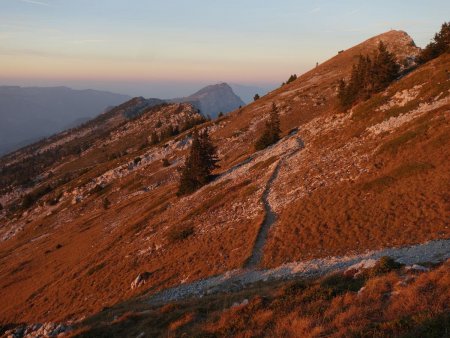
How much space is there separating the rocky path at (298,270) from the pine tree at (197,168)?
3105cm

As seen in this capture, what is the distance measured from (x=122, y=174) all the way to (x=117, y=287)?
236 feet

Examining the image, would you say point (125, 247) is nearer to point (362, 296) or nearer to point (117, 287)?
point (117, 287)

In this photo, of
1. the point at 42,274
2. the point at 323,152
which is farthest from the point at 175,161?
the point at 323,152

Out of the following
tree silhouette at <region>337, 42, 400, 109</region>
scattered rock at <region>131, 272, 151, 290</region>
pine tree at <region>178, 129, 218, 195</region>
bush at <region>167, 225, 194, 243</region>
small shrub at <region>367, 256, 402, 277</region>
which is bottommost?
scattered rock at <region>131, 272, 151, 290</region>

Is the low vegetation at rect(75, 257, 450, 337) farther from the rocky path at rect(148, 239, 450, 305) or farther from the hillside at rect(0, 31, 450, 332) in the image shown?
the rocky path at rect(148, 239, 450, 305)

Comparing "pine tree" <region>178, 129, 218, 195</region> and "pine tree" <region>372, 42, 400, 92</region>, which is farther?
"pine tree" <region>372, 42, 400, 92</region>

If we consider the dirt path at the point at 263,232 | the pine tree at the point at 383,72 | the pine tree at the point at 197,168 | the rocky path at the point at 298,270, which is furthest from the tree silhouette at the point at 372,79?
the rocky path at the point at 298,270

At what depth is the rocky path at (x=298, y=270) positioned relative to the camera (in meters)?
24.0

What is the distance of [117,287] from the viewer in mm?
39469

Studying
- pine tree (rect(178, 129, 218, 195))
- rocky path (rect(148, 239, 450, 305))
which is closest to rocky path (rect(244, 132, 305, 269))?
rocky path (rect(148, 239, 450, 305))

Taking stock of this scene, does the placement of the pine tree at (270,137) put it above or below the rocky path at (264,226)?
above

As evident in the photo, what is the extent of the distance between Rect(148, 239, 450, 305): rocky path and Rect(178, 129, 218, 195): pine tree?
102 ft

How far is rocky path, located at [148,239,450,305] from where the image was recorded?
2403 cm

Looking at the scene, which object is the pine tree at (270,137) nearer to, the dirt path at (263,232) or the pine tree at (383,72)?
the pine tree at (383,72)
